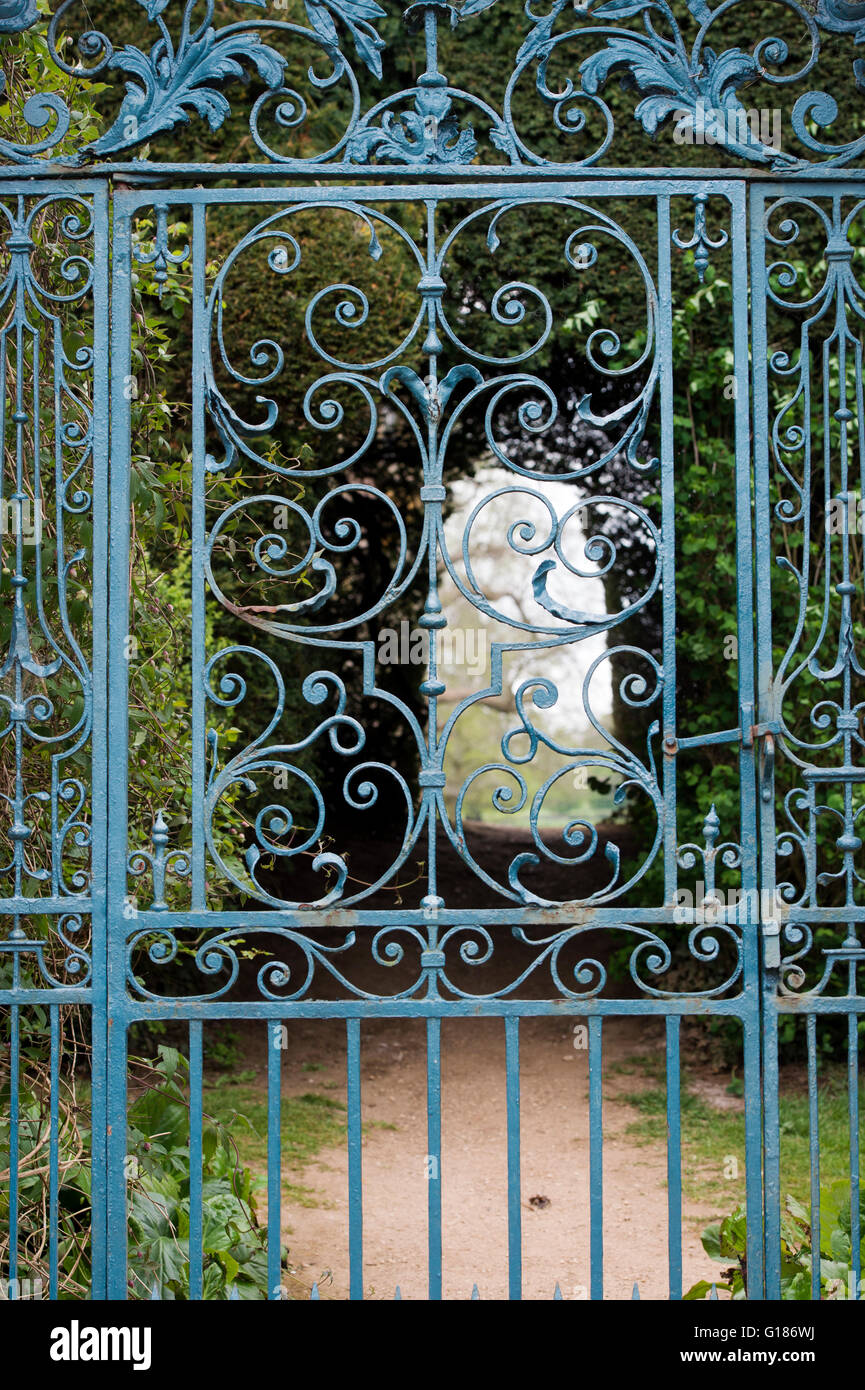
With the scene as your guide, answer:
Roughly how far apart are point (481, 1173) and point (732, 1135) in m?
1.21

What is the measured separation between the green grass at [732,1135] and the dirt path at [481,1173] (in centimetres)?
12

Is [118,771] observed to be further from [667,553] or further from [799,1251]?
[799,1251]

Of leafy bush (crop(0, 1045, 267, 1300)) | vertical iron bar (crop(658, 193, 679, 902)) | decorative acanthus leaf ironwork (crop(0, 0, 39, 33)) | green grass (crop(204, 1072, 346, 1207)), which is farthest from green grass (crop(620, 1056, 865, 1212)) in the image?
decorative acanthus leaf ironwork (crop(0, 0, 39, 33))

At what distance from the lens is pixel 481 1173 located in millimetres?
5707

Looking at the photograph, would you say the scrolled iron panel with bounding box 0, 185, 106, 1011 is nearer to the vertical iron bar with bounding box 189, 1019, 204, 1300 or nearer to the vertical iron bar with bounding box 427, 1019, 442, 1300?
the vertical iron bar with bounding box 189, 1019, 204, 1300

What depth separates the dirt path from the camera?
4.65 m

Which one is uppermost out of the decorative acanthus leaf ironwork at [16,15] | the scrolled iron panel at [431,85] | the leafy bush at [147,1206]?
the decorative acanthus leaf ironwork at [16,15]

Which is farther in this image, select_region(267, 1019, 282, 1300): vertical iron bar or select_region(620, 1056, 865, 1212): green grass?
select_region(620, 1056, 865, 1212): green grass

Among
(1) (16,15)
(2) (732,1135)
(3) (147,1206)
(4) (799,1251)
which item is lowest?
(2) (732,1135)

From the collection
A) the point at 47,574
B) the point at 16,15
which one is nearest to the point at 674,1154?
the point at 47,574

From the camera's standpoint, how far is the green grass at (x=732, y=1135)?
17.4 feet

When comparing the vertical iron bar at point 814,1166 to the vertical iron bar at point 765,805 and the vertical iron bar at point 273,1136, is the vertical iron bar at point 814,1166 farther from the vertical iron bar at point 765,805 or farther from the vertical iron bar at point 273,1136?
the vertical iron bar at point 273,1136

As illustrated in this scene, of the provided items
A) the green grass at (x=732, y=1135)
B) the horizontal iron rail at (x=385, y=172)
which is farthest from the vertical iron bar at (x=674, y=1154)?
the green grass at (x=732, y=1135)

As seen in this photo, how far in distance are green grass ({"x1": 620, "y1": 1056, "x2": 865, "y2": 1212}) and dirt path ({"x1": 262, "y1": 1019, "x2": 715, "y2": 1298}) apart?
0.38 ft
